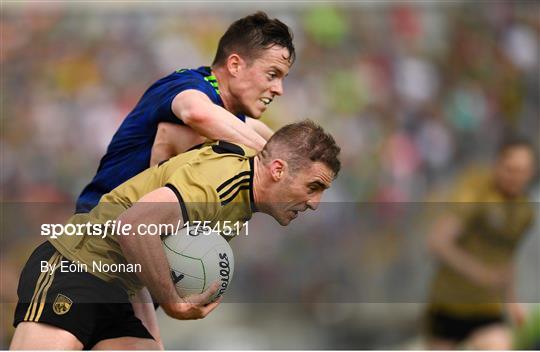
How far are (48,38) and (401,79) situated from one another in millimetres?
3171

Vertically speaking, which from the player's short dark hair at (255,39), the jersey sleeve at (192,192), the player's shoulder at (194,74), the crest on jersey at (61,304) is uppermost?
the player's short dark hair at (255,39)

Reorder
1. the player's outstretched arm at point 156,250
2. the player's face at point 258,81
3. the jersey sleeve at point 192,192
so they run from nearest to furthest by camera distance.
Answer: the player's outstretched arm at point 156,250 → the jersey sleeve at point 192,192 → the player's face at point 258,81

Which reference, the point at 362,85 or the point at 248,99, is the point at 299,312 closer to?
the point at 362,85

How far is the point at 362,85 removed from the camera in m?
8.59

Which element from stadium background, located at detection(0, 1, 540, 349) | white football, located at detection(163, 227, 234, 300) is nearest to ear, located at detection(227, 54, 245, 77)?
white football, located at detection(163, 227, 234, 300)

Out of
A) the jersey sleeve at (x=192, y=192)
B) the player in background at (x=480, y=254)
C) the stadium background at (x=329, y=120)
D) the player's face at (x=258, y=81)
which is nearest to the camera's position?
the jersey sleeve at (x=192, y=192)

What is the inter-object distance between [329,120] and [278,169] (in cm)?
480

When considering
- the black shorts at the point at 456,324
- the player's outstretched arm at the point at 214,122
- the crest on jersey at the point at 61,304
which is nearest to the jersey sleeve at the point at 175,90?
the player's outstretched arm at the point at 214,122

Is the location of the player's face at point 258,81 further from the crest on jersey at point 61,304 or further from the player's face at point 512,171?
the player's face at point 512,171

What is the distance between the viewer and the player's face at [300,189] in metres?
3.58

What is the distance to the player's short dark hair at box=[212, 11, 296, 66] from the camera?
4.19 meters

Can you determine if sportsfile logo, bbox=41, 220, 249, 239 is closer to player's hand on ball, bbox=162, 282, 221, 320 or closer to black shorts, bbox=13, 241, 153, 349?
black shorts, bbox=13, 241, 153, 349

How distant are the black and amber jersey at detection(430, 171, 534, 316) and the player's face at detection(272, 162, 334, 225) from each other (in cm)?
310

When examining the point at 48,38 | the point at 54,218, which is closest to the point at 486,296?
the point at 54,218
